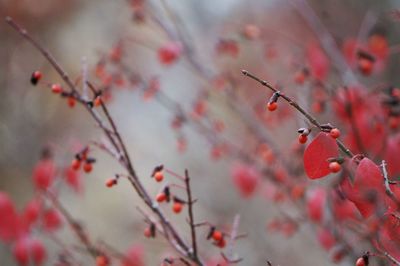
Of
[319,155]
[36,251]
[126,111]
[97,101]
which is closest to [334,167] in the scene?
[319,155]

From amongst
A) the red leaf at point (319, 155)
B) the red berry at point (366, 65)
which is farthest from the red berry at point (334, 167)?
the red berry at point (366, 65)

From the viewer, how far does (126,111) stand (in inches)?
301

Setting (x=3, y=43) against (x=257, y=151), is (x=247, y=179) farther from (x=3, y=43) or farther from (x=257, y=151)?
(x=3, y=43)

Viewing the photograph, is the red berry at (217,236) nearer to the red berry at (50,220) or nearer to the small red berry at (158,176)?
the small red berry at (158,176)

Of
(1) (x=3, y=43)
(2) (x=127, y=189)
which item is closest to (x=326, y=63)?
(1) (x=3, y=43)

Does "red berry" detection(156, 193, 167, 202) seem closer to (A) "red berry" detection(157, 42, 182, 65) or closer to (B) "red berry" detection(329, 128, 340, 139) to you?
(B) "red berry" detection(329, 128, 340, 139)

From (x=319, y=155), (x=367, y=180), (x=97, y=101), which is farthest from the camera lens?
(x=97, y=101)

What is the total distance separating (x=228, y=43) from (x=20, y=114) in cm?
254

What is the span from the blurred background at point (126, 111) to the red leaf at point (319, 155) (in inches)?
123

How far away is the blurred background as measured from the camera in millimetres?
5109

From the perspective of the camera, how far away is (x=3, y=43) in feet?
19.7

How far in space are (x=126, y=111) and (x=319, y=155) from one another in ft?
21.3

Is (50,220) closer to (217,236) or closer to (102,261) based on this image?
(102,261)

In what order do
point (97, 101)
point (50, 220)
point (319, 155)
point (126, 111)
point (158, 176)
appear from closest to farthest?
point (319, 155) → point (158, 176) → point (97, 101) → point (50, 220) → point (126, 111)
